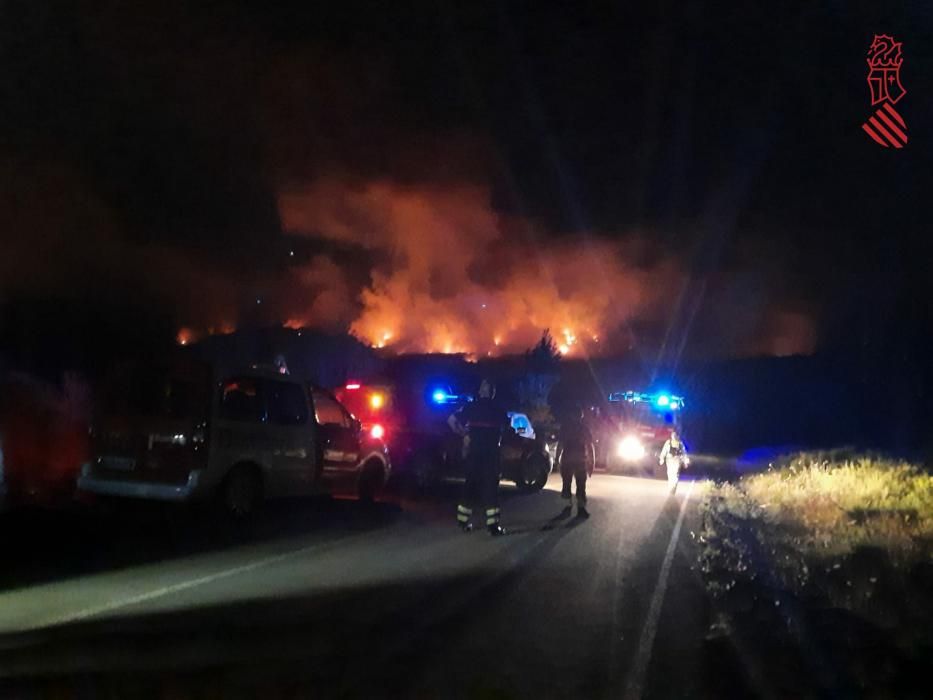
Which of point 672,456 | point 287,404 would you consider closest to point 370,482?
point 287,404

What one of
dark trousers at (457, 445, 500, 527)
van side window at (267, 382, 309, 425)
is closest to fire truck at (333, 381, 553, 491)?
van side window at (267, 382, 309, 425)

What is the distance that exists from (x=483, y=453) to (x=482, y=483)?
372mm

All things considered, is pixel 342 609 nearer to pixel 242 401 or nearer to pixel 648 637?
pixel 648 637

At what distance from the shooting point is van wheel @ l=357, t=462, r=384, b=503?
13.6m

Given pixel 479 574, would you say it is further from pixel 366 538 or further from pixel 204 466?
pixel 204 466

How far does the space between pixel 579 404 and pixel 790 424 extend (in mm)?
21740

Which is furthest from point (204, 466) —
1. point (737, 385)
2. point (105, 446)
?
point (737, 385)

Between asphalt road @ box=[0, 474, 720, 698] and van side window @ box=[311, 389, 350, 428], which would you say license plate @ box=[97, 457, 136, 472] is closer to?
asphalt road @ box=[0, 474, 720, 698]

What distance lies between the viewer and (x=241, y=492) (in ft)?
36.8

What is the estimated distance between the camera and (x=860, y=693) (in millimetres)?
5336

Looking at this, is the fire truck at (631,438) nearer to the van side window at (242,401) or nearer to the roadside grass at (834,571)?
the roadside grass at (834,571)

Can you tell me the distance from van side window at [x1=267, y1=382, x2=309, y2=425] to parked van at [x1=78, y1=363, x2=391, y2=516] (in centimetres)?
2

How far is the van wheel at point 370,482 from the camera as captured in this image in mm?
13578

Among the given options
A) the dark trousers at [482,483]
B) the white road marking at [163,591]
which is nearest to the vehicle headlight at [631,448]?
the dark trousers at [482,483]
